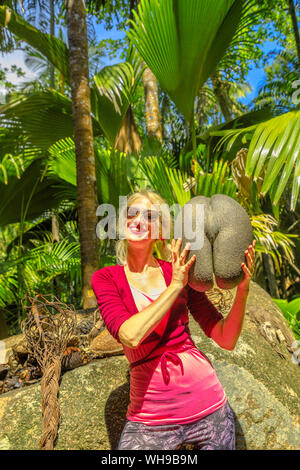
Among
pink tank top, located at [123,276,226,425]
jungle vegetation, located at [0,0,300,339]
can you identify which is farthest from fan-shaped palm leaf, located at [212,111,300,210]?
pink tank top, located at [123,276,226,425]

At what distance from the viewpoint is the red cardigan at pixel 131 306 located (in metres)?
1.23

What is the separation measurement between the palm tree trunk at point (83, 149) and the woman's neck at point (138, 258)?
5.57 feet

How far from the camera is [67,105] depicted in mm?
4371

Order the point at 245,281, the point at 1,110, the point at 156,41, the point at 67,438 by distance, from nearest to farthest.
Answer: the point at 245,281, the point at 67,438, the point at 156,41, the point at 1,110

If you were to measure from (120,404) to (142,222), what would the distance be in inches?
39.9

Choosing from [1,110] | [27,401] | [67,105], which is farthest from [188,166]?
[27,401]

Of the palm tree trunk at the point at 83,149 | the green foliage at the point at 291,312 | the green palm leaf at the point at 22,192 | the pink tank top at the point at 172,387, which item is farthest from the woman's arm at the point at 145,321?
the green palm leaf at the point at 22,192

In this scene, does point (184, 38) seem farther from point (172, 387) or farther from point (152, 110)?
point (172, 387)

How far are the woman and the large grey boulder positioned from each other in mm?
608

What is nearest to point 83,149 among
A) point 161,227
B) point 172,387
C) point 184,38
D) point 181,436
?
point 184,38

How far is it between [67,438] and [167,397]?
0.78 metres

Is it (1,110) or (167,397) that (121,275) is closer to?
(167,397)

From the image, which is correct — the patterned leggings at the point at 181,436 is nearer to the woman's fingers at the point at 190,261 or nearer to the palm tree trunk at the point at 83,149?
the woman's fingers at the point at 190,261

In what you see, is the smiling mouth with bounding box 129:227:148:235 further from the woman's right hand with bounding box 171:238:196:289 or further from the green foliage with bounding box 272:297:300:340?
the green foliage with bounding box 272:297:300:340
